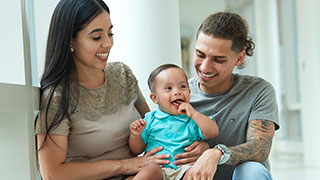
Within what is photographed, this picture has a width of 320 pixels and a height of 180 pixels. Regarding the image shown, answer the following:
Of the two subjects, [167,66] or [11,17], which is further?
[167,66]

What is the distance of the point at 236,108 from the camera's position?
2119 millimetres

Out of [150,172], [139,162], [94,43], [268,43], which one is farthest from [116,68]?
[268,43]

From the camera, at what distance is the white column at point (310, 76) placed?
468cm

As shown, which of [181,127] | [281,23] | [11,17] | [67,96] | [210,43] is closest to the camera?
[11,17]

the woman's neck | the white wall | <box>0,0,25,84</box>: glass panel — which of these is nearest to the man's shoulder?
the woman's neck

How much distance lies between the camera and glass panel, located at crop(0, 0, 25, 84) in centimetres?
145

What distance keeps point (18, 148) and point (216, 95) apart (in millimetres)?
1120

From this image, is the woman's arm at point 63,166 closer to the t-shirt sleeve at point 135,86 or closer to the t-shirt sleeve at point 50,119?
the t-shirt sleeve at point 50,119

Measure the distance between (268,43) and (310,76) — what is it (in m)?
0.78

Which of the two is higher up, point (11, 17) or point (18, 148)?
point (11, 17)

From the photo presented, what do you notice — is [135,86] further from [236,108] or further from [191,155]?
[236,108]

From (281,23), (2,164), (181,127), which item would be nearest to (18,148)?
(2,164)

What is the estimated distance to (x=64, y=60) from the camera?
67.3 inches

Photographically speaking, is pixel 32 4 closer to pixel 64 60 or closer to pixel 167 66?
pixel 64 60
